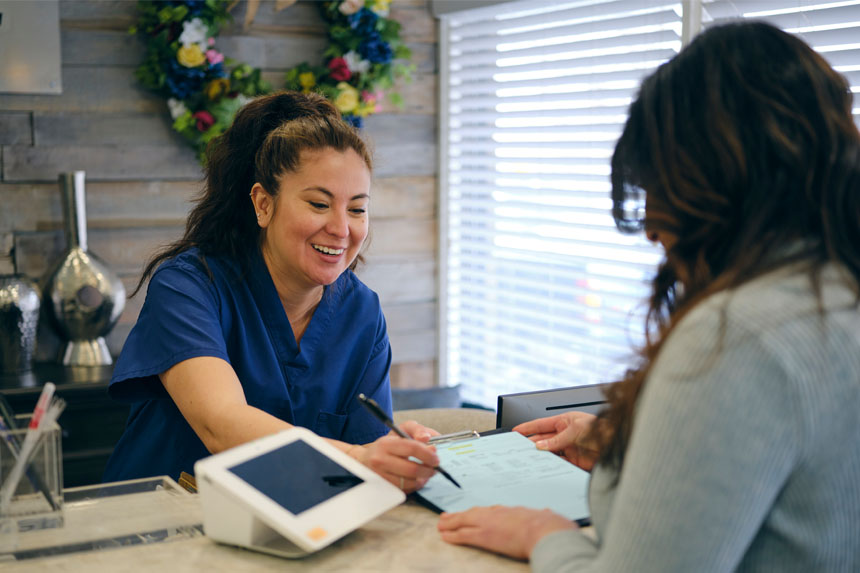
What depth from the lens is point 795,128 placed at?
868mm

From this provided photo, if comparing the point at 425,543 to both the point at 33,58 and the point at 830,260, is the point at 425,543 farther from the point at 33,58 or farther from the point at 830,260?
the point at 33,58

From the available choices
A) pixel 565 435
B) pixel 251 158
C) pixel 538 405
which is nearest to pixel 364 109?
pixel 251 158

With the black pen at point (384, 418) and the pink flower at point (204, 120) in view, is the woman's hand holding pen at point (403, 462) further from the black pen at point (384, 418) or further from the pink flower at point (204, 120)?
the pink flower at point (204, 120)

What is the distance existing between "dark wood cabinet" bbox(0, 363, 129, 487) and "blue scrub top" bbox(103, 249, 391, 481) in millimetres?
799

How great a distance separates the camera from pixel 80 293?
8.76 ft

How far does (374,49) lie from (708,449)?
2606mm

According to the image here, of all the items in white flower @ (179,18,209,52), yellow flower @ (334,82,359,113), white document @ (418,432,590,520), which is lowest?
white document @ (418,432,590,520)

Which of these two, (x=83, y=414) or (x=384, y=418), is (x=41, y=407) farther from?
(x=83, y=414)

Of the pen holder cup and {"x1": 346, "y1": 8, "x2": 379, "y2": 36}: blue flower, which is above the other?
{"x1": 346, "y1": 8, "x2": 379, "y2": 36}: blue flower

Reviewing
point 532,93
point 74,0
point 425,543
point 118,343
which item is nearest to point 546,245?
point 532,93

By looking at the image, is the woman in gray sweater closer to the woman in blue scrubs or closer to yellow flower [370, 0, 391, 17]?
the woman in blue scrubs

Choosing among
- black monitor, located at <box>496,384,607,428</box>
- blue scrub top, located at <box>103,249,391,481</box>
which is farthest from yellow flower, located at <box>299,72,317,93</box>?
black monitor, located at <box>496,384,607,428</box>

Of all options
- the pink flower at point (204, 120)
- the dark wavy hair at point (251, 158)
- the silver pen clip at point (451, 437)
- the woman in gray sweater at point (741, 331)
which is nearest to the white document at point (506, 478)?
the silver pen clip at point (451, 437)

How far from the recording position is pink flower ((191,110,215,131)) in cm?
288
